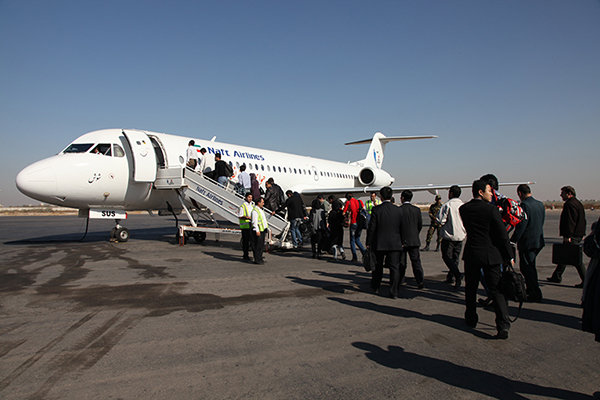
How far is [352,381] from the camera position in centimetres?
322

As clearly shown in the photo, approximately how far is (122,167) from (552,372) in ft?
40.9

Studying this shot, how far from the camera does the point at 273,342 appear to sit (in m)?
4.11

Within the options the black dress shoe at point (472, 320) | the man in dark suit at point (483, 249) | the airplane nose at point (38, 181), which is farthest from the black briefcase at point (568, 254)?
the airplane nose at point (38, 181)

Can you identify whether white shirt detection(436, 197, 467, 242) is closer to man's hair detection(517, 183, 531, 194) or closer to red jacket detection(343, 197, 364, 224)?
man's hair detection(517, 183, 531, 194)

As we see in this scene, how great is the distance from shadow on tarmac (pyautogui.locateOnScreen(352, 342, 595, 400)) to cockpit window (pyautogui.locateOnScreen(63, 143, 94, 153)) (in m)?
11.4

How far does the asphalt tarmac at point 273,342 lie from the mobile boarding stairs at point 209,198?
429cm

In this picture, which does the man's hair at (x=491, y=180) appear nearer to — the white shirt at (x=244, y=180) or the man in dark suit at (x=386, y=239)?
the man in dark suit at (x=386, y=239)

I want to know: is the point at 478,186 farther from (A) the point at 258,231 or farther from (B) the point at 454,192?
(A) the point at 258,231

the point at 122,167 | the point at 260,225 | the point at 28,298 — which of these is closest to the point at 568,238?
the point at 260,225

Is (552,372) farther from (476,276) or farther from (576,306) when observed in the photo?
(576,306)

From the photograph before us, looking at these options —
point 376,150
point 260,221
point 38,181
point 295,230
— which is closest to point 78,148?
point 38,181

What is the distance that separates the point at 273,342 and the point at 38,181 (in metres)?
10.2

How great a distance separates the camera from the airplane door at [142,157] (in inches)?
493

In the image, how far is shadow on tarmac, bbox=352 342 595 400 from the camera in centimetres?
305
